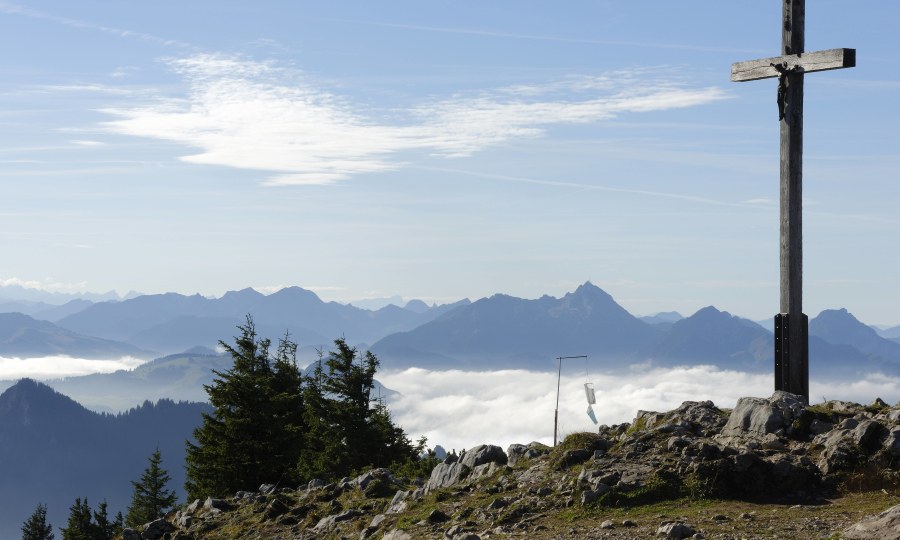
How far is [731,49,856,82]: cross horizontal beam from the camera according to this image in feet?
67.8

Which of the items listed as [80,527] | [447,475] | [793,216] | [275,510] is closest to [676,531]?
[447,475]

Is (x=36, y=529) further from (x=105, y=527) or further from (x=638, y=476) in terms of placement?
(x=638, y=476)

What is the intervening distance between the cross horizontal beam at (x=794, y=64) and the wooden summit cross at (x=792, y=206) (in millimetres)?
25

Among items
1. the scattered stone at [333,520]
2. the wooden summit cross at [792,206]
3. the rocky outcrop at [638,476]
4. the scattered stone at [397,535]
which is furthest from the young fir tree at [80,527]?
the wooden summit cross at [792,206]

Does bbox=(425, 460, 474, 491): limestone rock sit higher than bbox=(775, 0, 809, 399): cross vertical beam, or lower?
lower

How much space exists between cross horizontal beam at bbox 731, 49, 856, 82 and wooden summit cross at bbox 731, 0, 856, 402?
2cm

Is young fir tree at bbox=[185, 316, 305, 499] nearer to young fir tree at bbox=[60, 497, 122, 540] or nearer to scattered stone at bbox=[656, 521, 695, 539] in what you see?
scattered stone at bbox=[656, 521, 695, 539]

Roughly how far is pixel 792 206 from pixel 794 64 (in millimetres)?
3547

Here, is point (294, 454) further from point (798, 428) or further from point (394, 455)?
point (798, 428)

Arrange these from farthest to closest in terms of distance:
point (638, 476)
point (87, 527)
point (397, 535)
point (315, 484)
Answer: point (87, 527)
point (315, 484)
point (397, 535)
point (638, 476)

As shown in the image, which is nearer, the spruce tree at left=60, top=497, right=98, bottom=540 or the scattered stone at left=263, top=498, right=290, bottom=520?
the scattered stone at left=263, top=498, right=290, bottom=520

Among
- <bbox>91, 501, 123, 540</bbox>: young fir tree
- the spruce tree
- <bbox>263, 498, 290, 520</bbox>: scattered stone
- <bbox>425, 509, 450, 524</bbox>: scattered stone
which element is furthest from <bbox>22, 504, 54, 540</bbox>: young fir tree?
<bbox>425, 509, 450, 524</bbox>: scattered stone

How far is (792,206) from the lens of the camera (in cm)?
2158

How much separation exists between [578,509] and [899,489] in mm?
6227
